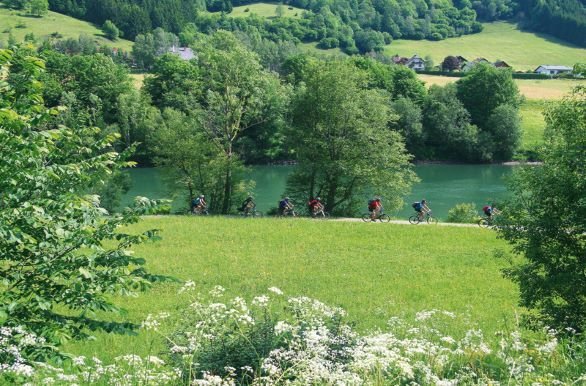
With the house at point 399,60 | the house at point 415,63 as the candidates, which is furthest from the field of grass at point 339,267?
the house at point 415,63

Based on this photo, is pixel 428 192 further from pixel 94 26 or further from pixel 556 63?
pixel 94 26

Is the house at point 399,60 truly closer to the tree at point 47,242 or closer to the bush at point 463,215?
the bush at point 463,215

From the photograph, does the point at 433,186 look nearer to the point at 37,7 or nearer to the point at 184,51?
the point at 184,51

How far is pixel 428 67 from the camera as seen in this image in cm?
15700

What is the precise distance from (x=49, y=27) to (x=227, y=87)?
451ft

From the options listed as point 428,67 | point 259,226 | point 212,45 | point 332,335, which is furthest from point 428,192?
point 428,67

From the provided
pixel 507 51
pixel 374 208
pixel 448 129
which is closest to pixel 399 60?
pixel 507 51

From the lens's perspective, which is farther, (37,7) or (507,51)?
(507,51)

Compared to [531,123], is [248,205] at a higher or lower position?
higher

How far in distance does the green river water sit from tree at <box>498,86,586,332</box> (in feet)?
117

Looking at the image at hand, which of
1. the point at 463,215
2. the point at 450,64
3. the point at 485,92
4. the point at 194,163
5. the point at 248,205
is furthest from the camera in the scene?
the point at 450,64

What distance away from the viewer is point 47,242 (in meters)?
7.11

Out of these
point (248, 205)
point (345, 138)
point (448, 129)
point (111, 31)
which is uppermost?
point (345, 138)

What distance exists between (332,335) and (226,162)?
35098 millimetres
